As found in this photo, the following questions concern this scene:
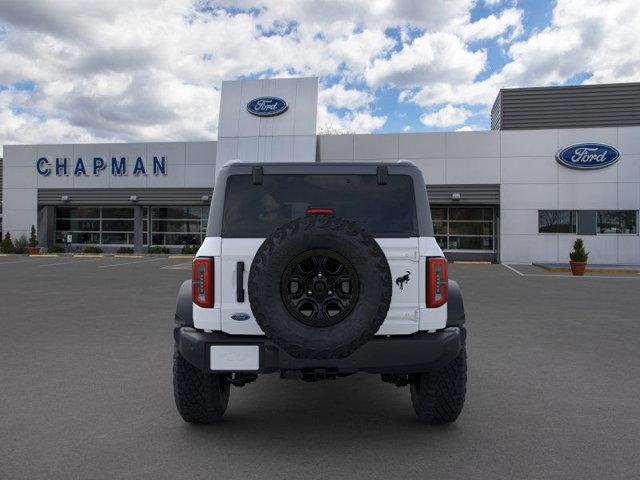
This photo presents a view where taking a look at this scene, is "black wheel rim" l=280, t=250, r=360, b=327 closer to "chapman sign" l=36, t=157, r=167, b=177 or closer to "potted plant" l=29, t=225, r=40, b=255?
"chapman sign" l=36, t=157, r=167, b=177

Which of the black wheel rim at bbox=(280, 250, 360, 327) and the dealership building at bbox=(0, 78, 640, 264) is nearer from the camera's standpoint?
the black wheel rim at bbox=(280, 250, 360, 327)

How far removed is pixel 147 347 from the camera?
6.68m

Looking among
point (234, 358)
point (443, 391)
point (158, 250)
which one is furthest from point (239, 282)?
point (158, 250)

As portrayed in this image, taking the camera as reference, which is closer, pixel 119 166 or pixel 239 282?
pixel 239 282

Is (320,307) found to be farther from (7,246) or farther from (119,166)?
(7,246)

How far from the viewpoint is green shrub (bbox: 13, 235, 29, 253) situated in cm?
3046

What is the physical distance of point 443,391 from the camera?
385cm

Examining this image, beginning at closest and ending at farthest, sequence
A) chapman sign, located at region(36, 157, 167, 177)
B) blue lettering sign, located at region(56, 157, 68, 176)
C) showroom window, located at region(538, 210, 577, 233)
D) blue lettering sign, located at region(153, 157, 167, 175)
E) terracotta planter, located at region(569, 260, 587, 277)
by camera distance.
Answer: terracotta planter, located at region(569, 260, 587, 277) → showroom window, located at region(538, 210, 577, 233) → blue lettering sign, located at region(153, 157, 167, 175) → chapman sign, located at region(36, 157, 167, 177) → blue lettering sign, located at region(56, 157, 68, 176)

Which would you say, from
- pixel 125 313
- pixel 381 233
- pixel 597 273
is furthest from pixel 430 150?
pixel 381 233

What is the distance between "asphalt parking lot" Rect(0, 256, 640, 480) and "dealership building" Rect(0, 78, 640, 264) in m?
18.6

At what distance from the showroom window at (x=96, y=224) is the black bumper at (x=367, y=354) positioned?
3055cm

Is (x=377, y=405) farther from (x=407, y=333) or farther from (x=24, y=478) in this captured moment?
(x=24, y=478)

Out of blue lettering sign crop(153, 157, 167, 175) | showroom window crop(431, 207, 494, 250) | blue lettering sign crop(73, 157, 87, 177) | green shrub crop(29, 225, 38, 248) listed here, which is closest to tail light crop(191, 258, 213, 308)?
showroom window crop(431, 207, 494, 250)

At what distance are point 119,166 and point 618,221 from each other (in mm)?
26384
